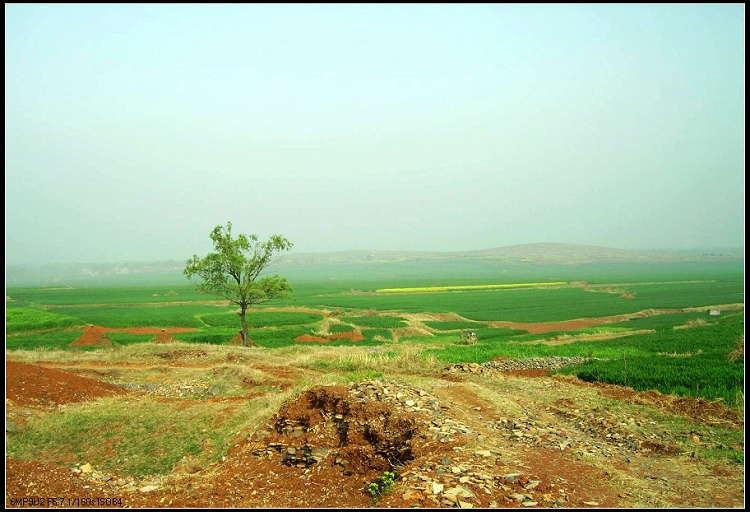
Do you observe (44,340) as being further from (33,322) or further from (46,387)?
(46,387)

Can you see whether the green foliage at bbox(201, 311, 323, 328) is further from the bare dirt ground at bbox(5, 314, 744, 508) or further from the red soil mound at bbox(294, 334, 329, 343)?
the bare dirt ground at bbox(5, 314, 744, 508)

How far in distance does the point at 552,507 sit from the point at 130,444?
1111cm

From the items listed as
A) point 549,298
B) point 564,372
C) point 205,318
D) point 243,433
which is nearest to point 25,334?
point 205,318

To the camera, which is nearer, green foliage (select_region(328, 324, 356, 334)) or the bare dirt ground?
the bare dirt ground

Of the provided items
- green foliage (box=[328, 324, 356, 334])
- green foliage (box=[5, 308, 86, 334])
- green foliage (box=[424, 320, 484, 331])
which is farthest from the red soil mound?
green foliage (box=[5, 308, 86, 334])

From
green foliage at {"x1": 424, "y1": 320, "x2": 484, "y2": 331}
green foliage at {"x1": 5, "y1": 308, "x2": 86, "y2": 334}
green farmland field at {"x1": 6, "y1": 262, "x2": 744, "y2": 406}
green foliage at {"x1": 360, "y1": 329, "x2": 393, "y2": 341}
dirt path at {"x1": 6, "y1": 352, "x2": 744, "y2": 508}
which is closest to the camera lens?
dirt path at {"x1": 6, "y1": 352, "x2": 744, "y2": 508}

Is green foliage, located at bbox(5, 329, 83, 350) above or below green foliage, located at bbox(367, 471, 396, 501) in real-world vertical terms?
below

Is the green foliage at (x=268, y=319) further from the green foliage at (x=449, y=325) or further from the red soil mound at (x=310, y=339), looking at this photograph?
the green foliage at (x=449, y=325)

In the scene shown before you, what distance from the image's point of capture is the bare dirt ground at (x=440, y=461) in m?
7.65

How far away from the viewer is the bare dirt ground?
7652mm

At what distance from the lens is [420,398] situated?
12422mm

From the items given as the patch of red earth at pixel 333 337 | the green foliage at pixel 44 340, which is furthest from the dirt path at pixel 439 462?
the patch of red earth at pixel 333 337

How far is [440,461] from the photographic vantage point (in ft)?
28.1

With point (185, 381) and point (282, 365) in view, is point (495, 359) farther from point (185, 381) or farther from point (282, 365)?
point (185, 381)
